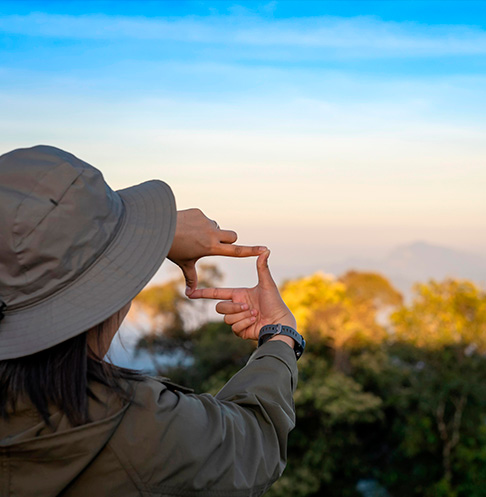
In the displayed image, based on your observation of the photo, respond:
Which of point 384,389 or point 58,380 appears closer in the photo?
point 58,380

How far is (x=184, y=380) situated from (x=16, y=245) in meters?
12.9

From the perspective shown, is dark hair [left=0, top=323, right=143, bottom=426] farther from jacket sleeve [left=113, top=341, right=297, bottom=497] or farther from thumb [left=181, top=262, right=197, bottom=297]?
thumb [left=181, top=262, right=197, bottom=297]

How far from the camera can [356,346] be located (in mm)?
12148

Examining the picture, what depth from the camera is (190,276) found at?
1.16 metres

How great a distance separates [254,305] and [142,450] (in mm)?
420

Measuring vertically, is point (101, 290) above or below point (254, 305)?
above

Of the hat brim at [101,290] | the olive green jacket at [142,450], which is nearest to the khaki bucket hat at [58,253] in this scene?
the hat brim at [101,290]

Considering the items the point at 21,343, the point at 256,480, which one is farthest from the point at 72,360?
the point at 256,480

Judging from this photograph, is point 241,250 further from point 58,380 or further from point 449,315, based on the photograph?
point 449,315

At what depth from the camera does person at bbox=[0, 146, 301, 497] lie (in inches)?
32.0

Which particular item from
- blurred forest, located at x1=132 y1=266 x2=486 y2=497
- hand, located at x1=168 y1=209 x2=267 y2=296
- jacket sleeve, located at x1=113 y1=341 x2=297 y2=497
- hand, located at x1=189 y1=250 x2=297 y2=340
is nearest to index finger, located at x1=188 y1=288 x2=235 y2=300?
hand, located at x1=189 y1=250 x2=297 y2=340

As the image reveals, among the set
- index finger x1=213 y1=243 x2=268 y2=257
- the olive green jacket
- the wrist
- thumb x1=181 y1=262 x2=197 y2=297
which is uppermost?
index finger x1=213 y1=243 x2=268 y2=257

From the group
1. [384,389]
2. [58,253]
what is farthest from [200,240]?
[384,389]

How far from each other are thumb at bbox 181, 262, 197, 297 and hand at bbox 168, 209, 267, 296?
20 millimetres
